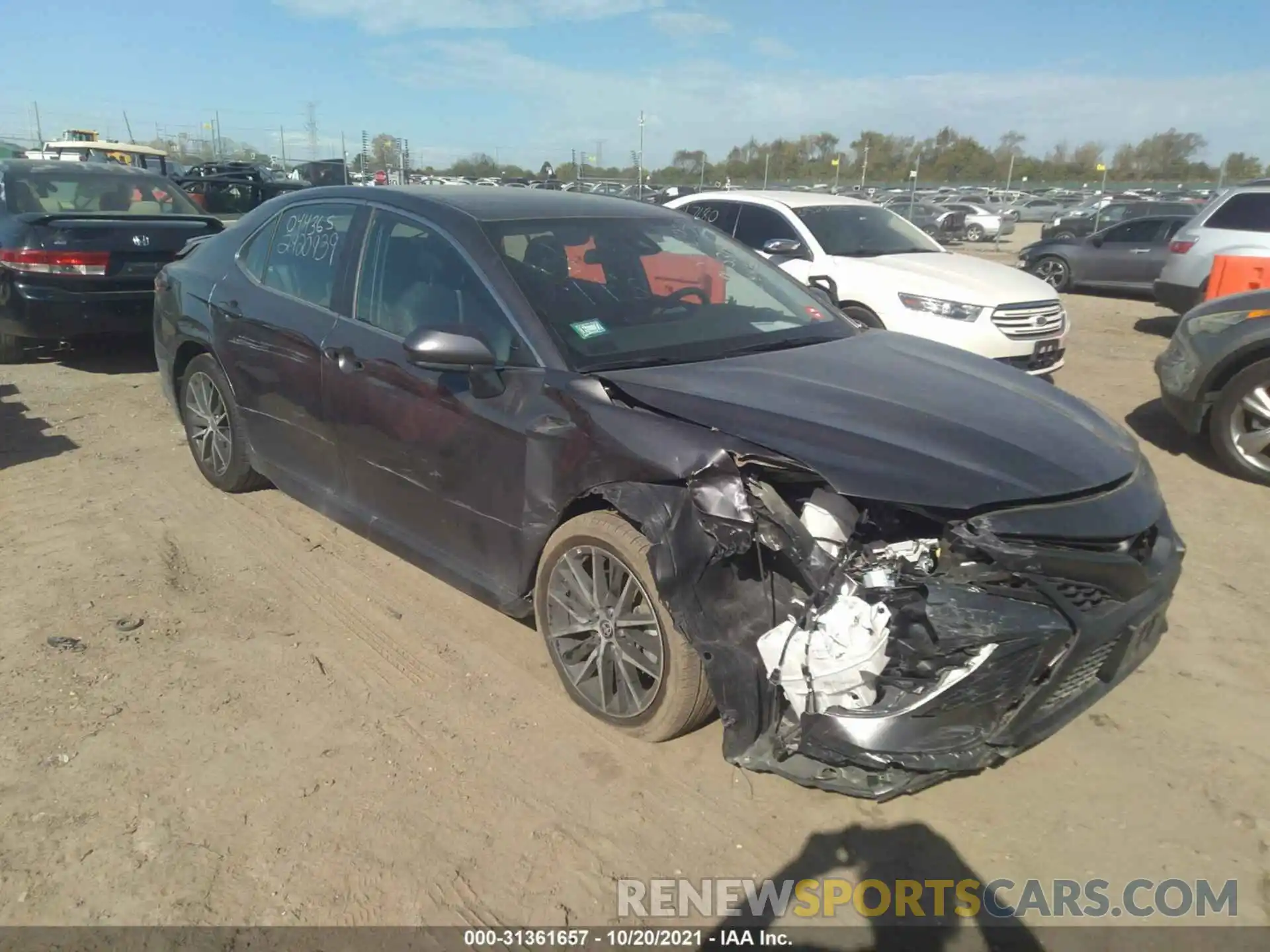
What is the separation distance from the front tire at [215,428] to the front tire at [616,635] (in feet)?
8.03

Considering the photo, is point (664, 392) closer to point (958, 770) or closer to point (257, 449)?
point (958, 770)

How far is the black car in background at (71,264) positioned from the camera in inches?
295

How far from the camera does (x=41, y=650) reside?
12.1ft

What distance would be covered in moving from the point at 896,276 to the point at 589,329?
5.17m

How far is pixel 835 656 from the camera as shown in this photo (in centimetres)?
257

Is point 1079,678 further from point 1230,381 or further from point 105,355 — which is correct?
point 105,355

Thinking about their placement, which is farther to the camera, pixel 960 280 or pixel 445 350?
pixel 960 280

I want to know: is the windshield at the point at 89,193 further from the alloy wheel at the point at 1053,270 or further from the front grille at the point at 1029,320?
the alloy wheel at the point at 1053,270

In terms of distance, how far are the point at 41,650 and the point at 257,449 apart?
1.41 m

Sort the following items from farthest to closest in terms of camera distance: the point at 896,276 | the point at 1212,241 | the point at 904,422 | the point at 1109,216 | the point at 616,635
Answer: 1. the point at 1109,216
2. the point at 1212,241
3. the point at 896,276
4. the point at 616,635
5. the point at 904,422

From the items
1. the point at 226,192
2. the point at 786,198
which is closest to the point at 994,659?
the point at 786,198

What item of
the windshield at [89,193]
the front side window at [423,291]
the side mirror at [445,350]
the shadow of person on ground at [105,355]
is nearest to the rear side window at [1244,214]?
the front side window at [423,291]

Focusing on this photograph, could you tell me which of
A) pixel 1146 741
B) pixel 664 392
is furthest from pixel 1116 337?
pixel 664 392

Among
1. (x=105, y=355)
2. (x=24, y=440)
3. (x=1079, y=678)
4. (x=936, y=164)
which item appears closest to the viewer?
(x=1079, y=678)
